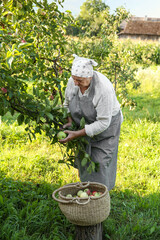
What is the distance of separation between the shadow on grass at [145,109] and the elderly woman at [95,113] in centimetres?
209

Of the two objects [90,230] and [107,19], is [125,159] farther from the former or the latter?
[107,19]

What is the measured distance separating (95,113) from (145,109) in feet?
13.1

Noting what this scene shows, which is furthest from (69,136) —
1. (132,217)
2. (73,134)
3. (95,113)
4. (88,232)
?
(132,217)

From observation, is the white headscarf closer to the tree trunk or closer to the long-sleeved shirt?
the long-sleeved shirt

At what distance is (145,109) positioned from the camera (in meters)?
5.96

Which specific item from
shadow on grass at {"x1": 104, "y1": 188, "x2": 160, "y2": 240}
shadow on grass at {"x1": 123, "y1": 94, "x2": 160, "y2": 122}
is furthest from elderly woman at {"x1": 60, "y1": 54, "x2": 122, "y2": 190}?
shadow on grass at {"x1": 123, "y1": 94, "x2": 160, "y2": 122}

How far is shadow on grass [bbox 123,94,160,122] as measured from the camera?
5311 mm

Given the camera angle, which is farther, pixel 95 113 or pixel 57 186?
pixel 57 186

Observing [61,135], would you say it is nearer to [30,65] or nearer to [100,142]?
[100,142]

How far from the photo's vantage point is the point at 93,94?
6.86 feet

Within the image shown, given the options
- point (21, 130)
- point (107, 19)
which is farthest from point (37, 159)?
point (107, 19)

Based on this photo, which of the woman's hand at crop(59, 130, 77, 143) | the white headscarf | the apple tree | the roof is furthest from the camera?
the roof

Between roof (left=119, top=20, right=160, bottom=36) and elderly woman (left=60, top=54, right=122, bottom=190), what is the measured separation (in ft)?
115

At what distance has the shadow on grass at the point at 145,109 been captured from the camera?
531 cm
